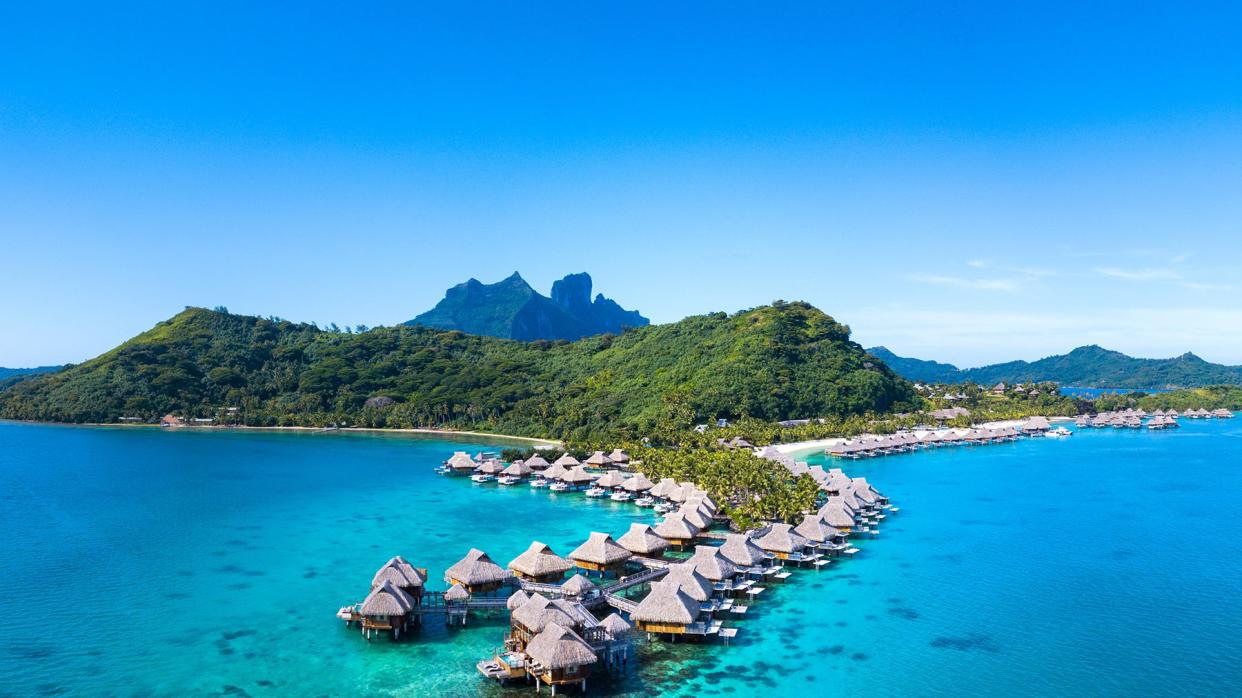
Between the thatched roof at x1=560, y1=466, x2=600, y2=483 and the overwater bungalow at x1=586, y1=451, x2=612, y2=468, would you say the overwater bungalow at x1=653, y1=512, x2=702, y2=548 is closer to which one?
the thatched roof at x1=560, y1=466, x2=600, y2=483

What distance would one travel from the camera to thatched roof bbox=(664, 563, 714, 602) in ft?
78.0

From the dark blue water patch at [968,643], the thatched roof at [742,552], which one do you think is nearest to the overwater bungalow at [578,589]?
the thatched roof at [742,552]

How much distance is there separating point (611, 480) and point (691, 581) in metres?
22.4

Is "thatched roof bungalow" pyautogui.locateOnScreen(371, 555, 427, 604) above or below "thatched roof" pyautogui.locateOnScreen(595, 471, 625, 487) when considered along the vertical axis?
below

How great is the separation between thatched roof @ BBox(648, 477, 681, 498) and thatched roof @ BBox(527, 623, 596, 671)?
2148cm

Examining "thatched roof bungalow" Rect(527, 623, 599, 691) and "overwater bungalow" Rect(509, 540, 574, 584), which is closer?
"thatched roof bungalow" Rect(527, 623, 599, 691)

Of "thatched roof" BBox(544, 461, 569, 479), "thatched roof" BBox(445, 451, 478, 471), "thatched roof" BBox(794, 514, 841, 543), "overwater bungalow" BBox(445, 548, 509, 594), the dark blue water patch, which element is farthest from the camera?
"thatched roof" BBox(445, 451, 478, 471)

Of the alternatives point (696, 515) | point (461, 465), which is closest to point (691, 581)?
point (696, 515)

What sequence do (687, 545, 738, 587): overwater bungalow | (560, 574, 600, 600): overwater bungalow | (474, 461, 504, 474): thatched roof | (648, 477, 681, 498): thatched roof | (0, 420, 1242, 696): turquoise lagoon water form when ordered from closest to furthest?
(0, 420, 1242, 696): turquoise lagoon water → (560, 574, 600, 600): overwater bungalow → (687, 545, 738, 587): overwater bungalow → (648, 477, 681, 498): thatched roof → (474, 461, 504, 474): thatched roof

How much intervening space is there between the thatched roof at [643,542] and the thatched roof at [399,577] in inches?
347

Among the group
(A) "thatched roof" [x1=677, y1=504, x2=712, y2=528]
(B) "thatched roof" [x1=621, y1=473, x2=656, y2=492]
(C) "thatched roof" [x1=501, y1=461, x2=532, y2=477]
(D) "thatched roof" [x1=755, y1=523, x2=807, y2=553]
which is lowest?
(D) "thatched roof" [x1=755, y1=523, x2=807, y2=553]

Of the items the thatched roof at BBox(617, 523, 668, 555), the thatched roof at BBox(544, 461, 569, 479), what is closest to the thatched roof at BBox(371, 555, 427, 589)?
the thatched roof at BBox(617, 523, 668, 555)

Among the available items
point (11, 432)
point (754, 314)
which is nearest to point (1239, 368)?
point (754, 314)

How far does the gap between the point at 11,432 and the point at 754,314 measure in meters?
94.0
